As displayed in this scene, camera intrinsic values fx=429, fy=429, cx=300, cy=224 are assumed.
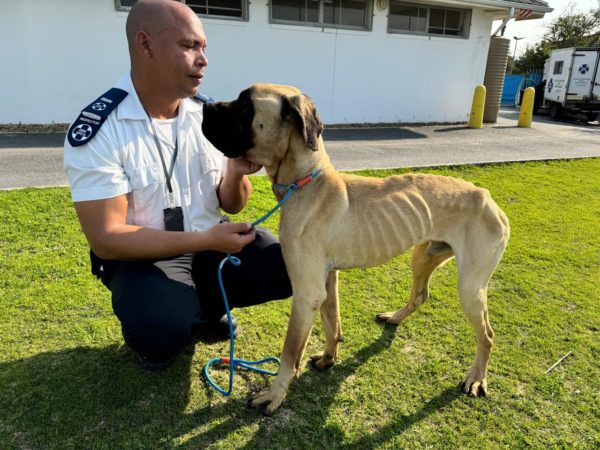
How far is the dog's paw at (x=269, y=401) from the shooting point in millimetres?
2579

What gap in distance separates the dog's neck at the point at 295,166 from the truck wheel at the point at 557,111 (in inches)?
828

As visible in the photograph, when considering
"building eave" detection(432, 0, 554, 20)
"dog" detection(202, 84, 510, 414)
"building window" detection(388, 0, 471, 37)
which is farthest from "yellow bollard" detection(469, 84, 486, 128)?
"dog" detection(202, 84, 510, 414)

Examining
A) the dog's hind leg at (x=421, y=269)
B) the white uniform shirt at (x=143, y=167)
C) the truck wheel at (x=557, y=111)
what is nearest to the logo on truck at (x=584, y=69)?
the truck wheel at (x=557, y=111)

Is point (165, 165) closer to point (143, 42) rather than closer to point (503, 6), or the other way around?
point (143, 42)

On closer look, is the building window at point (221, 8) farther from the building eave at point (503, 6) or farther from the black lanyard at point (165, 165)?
the black lanyard at point (165, 165)

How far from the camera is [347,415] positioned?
8.63 feet

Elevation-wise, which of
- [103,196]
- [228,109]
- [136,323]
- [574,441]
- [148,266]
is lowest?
[574,441]

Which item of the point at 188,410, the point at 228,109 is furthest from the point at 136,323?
the point at 228,109

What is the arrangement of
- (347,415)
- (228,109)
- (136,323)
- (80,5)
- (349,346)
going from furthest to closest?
(80,5)
(349,346)
(347,415)
(136,323)
(228,109)

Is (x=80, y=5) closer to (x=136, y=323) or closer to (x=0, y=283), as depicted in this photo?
(x=0, y=283)

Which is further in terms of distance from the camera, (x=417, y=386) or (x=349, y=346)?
(x=349, y=346)

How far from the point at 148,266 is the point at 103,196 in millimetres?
527

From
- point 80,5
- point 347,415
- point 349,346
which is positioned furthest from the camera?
point 80,5

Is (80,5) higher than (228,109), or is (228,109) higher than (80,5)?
(80,5)
